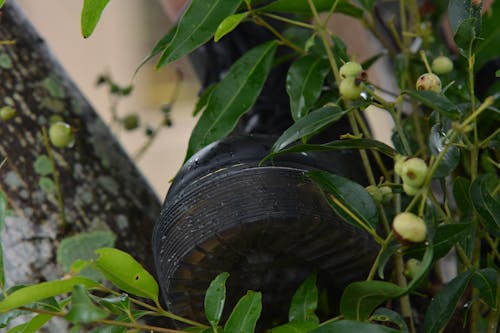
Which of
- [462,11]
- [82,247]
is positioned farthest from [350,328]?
[82,247]

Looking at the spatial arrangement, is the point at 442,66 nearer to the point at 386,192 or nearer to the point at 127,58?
the point at 386,192

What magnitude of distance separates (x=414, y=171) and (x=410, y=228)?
34 mm

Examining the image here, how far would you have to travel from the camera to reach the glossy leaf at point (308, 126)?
0.56m

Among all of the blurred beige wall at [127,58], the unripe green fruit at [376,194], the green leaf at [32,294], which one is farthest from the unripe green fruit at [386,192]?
the blurred beige wall at [127,58]

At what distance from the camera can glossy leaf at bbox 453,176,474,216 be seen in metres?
0.63

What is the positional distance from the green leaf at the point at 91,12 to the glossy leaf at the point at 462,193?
0.90 ft

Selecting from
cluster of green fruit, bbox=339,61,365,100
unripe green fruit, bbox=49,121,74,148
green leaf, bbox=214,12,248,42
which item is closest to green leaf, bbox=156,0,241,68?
green leaf, bbox=214,12,248,42

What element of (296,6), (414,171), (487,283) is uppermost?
(296,6)

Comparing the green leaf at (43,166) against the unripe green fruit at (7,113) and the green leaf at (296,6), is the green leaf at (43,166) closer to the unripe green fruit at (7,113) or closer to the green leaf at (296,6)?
the unripe green fruit at (7,113)

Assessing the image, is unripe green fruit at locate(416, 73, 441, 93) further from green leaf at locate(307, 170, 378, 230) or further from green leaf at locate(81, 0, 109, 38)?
green leaf at locate(81, 0, 109, 38)

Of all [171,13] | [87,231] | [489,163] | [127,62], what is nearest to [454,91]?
[489,163]

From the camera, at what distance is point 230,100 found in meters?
0.71

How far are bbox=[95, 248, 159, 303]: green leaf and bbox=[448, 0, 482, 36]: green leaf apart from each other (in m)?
0.27

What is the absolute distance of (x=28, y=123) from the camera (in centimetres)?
90
